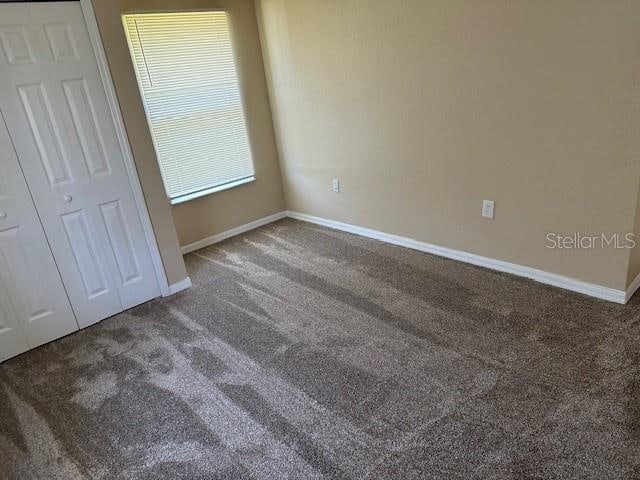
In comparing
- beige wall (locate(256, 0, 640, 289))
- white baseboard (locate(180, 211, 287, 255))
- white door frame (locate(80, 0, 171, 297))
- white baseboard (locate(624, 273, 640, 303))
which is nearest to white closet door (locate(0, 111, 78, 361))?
white door frame (locate(80, 0, 171, 297))

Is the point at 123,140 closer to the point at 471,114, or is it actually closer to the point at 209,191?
the point at 209,191

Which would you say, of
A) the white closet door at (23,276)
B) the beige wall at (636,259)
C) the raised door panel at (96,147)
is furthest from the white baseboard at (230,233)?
the beige wall at (636,259)

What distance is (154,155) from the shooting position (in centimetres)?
292

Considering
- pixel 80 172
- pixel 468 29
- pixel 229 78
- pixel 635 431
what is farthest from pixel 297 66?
pixel 635 431

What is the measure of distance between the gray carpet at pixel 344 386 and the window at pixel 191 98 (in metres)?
1.24

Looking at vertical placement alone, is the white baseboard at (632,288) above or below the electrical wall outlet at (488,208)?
below

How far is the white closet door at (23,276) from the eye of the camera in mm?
2465

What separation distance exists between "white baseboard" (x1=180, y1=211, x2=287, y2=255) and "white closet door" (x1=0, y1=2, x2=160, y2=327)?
0.86 metres

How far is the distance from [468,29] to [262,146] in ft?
7.14

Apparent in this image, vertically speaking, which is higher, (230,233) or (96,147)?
(96,147)

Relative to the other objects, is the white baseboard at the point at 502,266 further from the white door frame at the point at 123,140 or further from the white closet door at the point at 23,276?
the white closet door at the point at 23,276

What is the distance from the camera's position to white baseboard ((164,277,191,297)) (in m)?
3.22

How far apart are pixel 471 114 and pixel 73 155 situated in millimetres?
2478

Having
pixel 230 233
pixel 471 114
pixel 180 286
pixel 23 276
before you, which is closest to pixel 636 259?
pixel 471 114
